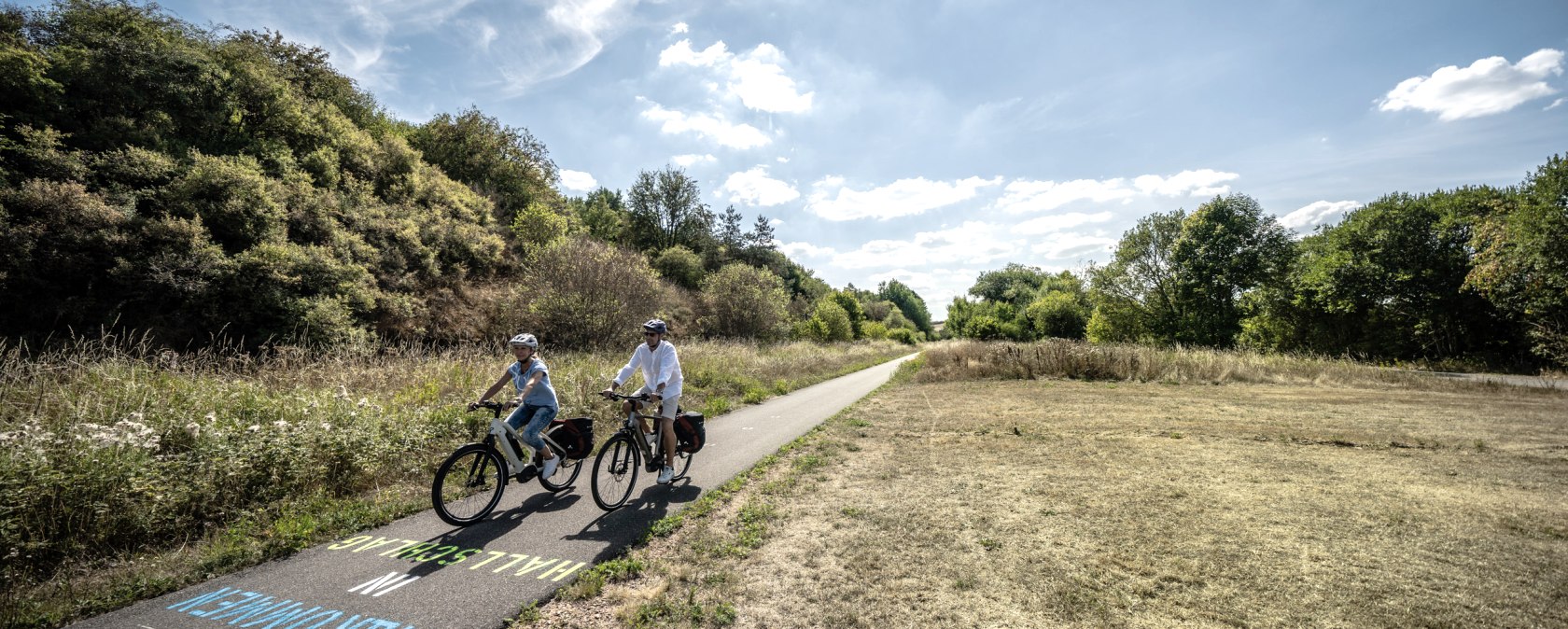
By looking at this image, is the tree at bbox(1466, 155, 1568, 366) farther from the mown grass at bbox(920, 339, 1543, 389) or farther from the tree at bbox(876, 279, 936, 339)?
the tree at bbox(876, 279, 936, 339)

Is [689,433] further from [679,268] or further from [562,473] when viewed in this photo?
[679,268]

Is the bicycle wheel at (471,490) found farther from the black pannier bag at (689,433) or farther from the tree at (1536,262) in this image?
the tree at (1536,262)

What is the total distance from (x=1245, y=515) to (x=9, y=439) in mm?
11326

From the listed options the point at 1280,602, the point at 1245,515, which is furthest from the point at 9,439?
the point at 1245,515

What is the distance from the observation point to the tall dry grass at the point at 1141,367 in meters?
17.5

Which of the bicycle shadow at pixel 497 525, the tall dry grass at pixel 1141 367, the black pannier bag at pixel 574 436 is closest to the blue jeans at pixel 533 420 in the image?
the black pannier bag at pixel 574 436

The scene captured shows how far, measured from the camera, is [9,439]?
4.30 meters

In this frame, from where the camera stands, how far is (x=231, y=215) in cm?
1448

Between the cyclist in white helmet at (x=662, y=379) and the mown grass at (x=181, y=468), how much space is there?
2707 mm

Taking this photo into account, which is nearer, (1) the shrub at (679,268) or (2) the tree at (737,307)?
(2) the tree at (737,307)

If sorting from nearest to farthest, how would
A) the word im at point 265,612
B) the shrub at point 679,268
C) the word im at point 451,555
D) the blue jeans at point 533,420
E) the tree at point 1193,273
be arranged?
the word im at point 265,612
the word im at point 451,555
the blue jeans at point 533,420
the tree at point 1193,273
the shrub at point 679,268

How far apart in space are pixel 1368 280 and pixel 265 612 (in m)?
39.4

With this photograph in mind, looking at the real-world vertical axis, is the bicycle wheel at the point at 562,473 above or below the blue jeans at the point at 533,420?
below

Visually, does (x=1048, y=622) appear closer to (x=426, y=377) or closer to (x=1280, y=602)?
(x=1280, y=602)
